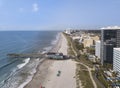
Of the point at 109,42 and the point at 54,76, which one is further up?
the point at 109,42

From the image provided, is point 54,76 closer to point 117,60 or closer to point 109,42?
point 117,60

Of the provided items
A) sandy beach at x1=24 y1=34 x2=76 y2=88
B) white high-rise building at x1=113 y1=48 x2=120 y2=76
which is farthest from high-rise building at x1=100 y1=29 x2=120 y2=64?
sandy beach at x1=24 y1=34 x2=76 y2=88

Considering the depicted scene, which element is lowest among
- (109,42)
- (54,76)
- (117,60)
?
(54,76)

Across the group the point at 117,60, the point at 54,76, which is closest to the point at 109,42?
the point at 117,60

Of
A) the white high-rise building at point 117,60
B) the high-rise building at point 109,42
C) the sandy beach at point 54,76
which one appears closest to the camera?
the sandy beach at point 54,76

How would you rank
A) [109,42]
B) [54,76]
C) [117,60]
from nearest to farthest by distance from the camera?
1. [54,76]
2. [117,60]
3. [109,42]

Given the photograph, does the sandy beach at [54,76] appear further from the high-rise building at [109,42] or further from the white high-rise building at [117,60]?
the white high-rise building at [117,60]

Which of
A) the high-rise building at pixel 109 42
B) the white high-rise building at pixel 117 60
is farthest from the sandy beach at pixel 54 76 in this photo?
the white high-rise building at pixel 117 60

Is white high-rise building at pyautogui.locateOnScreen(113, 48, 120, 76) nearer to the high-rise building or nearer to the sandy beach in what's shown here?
the high-rise building
